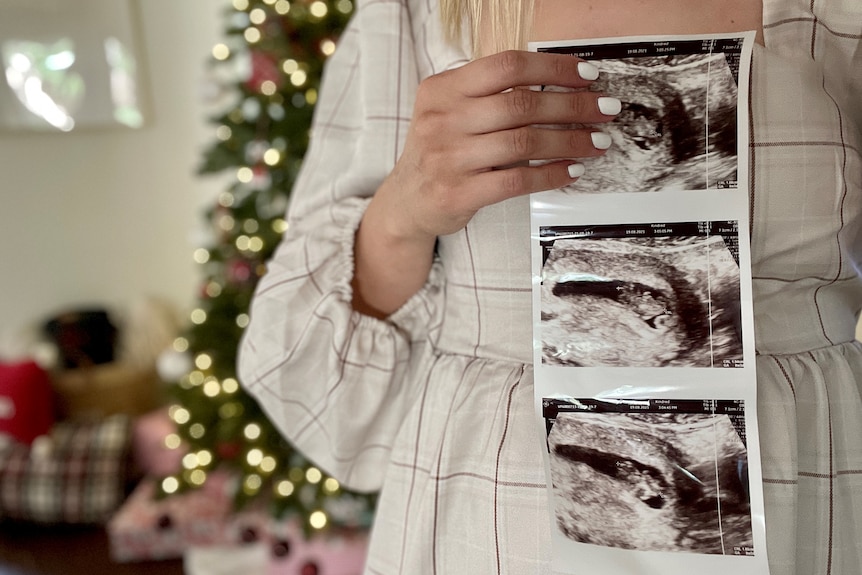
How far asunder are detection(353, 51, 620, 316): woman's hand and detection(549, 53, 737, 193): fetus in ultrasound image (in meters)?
0.02

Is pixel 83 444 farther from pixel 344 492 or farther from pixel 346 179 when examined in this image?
pixel 346 179

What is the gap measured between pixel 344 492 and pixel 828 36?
4.12 ft

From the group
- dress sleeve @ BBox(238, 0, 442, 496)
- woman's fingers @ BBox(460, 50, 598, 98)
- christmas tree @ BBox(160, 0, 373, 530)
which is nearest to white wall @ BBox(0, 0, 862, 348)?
christmas tree @ BBox(160, 0, 373, 530)

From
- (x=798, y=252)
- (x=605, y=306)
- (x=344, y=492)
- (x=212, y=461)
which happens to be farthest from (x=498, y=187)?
(x=212, y=461)

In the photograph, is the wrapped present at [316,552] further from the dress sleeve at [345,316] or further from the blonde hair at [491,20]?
the blonde hair at [491,20]

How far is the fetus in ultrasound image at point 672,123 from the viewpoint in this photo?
430 millimetres

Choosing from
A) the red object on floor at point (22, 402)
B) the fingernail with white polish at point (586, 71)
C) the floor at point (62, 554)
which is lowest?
the floor at point (62, 554)

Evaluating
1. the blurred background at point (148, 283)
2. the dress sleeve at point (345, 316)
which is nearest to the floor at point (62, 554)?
the blurred background at point (148, 283)

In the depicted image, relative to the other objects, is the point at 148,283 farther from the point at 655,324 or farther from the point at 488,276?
the point at 655,324

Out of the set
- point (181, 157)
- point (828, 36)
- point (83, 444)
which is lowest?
point (83, 444)

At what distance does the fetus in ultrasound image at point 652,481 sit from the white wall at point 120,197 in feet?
7.20

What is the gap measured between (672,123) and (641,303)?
0.12m

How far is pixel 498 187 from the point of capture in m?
0.43

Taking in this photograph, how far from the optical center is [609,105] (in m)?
Answer: 0.42
